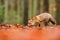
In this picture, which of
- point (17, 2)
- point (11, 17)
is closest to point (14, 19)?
point (11, 17)

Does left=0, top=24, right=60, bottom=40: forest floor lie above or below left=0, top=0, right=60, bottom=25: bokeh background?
above

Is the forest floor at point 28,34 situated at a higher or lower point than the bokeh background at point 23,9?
higher

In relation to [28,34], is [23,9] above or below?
below

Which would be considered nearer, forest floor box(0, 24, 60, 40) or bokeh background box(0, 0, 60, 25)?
forest floor box(0, 24, 60, 40)

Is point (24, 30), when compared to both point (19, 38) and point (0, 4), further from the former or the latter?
point (0, 4)

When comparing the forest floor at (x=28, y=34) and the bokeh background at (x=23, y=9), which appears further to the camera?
the bokeh background at (x=23, y=9)

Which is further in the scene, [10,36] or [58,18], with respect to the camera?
[58,18]

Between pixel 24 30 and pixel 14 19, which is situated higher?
pixel 24 30

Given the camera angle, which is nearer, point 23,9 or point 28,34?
point 28,34
